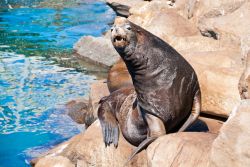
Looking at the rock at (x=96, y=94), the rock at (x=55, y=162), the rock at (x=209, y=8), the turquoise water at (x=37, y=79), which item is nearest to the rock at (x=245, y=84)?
the rock at (x=55, y=162)

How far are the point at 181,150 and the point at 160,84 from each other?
79cm

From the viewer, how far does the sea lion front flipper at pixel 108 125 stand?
15.9 feet

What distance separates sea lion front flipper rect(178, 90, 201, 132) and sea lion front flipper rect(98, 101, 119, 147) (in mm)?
687

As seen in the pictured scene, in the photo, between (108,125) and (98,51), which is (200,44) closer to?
(108,125)

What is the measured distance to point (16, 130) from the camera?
7680 mm

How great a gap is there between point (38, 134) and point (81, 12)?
11.3 m

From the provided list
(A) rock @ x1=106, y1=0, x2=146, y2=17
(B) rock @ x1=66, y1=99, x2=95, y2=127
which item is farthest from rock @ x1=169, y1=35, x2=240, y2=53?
(A) rock @ x1=106, y1=0, x2=146, y2=17

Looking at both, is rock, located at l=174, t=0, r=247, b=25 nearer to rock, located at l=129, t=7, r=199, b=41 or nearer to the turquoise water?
rock, located at l=129, t=7, r=199, b=41

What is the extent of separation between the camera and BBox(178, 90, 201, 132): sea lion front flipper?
4473 mm

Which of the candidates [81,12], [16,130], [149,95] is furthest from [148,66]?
[81,12]

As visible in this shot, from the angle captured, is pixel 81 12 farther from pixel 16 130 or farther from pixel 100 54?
pixel 16 130

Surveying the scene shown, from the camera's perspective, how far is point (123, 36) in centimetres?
422

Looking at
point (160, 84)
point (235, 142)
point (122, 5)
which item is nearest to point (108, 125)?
point (160, 84)

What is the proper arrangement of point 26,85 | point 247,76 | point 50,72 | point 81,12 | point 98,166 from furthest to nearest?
point 81,12, point 50,72, point 26,85, point 98,166, point 247,76
